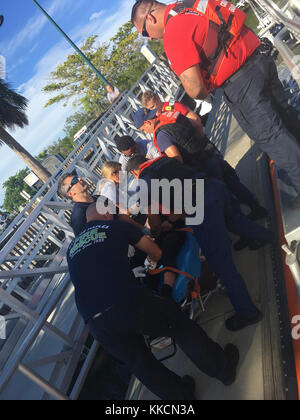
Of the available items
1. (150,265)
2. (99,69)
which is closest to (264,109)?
(150,265)

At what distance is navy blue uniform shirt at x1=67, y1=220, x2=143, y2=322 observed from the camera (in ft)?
6.17

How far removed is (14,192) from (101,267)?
63.7m

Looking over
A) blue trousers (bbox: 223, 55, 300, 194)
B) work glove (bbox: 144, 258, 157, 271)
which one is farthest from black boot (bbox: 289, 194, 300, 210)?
work glove (bbox: 144, 258, 157, 271)

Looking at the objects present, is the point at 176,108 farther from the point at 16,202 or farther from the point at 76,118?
the point at 16,202

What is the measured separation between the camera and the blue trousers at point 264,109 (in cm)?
209

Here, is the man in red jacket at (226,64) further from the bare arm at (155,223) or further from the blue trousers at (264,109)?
the bare arm at (155,223)

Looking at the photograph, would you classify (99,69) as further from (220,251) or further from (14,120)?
(220,251)

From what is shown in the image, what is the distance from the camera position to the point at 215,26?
1985 millimetres

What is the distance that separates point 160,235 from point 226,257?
733 mm

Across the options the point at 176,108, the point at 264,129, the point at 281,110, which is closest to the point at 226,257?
the point at 264,129

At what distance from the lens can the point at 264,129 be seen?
2146mm

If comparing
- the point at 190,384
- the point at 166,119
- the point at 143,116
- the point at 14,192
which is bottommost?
the point at 190,384

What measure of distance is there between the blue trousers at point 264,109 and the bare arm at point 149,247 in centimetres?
120

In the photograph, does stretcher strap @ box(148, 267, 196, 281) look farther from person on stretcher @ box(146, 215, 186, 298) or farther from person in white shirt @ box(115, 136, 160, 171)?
person in white shirt @ box(115, 136, 160, 171)
